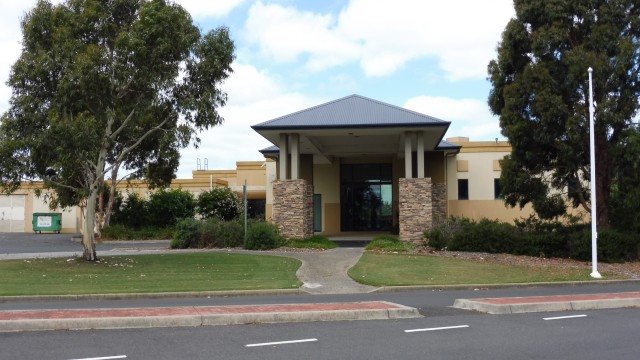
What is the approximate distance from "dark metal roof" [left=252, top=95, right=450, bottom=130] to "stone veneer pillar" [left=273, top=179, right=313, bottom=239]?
104 inches

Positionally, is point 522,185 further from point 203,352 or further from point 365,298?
point 203,352

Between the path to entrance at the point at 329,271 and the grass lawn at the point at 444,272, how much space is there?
402mm

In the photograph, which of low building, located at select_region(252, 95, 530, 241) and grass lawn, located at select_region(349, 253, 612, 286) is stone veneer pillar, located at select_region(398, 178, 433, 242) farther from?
grass lawn, located at select_region(349, 253, 612, 286)

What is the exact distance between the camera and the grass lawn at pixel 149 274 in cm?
1556

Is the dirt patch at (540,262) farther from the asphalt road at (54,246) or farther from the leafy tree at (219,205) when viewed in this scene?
the leafy tree at (219,205)

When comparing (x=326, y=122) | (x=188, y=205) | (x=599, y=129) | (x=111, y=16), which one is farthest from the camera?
(x=188, y=205)

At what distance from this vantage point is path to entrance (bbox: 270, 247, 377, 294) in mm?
16156

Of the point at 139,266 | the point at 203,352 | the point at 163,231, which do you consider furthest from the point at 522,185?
the point at 163,231

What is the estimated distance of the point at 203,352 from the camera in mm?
8148

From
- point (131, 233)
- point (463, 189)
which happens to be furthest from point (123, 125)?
point (463, 189)

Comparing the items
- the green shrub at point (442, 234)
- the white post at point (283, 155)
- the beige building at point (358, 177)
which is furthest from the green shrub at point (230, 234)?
the green shrub at point (442, 234)

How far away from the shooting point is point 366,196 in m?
39.4

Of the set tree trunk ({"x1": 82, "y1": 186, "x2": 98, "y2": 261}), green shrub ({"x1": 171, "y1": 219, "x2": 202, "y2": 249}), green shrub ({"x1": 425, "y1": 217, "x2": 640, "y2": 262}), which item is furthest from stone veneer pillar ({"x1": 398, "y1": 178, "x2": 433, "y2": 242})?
tree trunk ({"x1": 82, "y1": 186, "x2": 98, "y2": 261})

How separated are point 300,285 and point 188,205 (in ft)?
81.3
